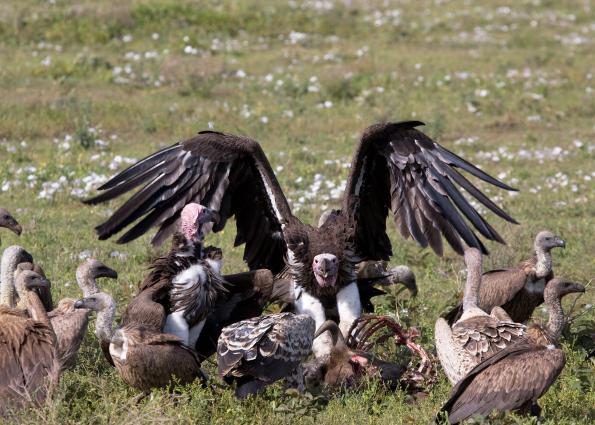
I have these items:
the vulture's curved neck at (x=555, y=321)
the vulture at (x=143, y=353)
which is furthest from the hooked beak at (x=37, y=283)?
the vulture's curved neck at (x=555, y=321)

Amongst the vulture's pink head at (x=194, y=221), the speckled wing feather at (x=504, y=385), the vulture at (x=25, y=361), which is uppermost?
the vulture's pink head at (x=194, y=221)

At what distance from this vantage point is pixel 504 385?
6.36 m

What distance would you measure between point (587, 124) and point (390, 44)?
508cm

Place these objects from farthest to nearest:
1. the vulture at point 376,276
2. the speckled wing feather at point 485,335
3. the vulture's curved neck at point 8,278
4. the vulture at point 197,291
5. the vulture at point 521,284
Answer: the vulture at point 376,276 → the vulture at point 521,284 → the vulture's curved neck at point 8,278 → the vulture at point 197,291 → the speckled wing feather at point 485,335

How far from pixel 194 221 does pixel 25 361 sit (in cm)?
154

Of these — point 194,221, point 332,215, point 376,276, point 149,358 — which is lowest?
point 376,276

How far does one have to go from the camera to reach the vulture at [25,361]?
6191 millimetres

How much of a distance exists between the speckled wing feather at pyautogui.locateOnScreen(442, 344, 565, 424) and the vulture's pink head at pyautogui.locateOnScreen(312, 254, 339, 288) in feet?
5.62

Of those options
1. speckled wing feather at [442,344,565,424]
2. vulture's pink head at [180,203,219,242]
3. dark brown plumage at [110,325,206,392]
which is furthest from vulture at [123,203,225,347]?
speckled wing feather at [442,344,565,424]

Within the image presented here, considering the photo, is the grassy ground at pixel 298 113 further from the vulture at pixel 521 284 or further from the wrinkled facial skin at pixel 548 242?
the wrinkled facial skin at pixel 548 242

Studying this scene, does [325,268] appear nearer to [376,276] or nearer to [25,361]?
[376,276]

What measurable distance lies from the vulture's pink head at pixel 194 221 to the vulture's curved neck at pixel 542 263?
249cm

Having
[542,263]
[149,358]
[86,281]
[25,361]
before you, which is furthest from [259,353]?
[542,263]

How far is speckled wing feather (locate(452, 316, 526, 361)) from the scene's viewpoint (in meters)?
6.83
